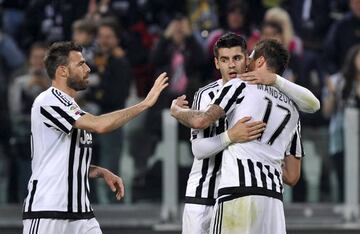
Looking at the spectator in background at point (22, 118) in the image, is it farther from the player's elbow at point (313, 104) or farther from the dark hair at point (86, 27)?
the player's elbow at point (313, 104)

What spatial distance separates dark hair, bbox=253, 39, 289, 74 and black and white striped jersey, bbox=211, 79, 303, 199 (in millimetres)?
179

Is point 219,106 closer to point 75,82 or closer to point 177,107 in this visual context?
point 177,107

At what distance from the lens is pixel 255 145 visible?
7840 mm

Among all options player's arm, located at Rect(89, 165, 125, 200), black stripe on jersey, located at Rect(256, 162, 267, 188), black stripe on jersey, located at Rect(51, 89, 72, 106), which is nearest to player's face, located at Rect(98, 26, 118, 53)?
player's arm, located at Rect(89, 165, 125, 200)

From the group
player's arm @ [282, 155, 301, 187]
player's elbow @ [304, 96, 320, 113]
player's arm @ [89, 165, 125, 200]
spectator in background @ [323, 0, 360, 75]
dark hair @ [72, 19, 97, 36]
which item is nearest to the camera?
player's elbow @ [304, 96, 320, 113]

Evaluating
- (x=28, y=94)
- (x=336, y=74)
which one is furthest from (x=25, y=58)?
(x=336, y=74)

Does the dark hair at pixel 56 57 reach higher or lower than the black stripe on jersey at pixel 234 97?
higher

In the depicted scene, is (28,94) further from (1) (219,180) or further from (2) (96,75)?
(1) (219,180)

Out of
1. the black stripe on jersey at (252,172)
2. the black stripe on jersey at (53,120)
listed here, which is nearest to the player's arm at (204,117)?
the black stripe on jersey at (252,172)

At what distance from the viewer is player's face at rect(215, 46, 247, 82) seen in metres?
8.23

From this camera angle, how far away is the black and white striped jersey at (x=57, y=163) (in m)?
8.13

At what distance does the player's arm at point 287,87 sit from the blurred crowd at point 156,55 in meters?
5.49

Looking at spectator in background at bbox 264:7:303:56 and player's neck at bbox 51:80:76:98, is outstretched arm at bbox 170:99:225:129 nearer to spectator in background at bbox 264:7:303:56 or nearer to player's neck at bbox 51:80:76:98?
player's neck at bbox 51:80:76:98

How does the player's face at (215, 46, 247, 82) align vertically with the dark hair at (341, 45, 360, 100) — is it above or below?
below
